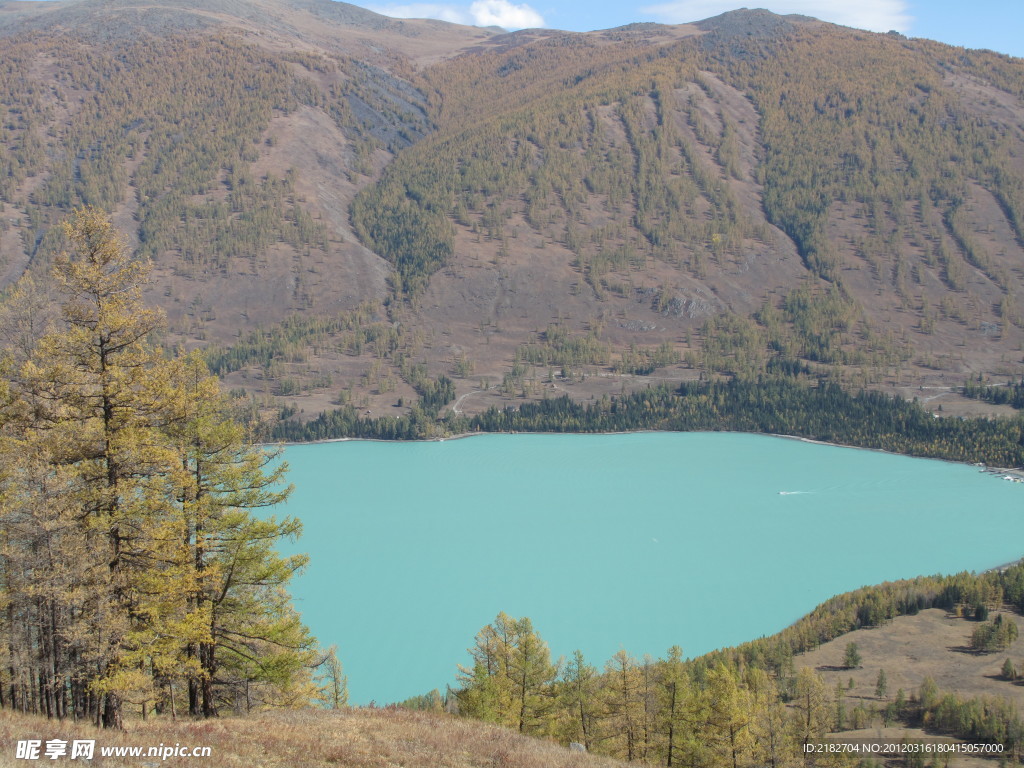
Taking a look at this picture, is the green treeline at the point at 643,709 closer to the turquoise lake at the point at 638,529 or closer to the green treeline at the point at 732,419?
the turquoise lake at the point at 638,529

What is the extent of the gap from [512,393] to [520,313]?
32.0m

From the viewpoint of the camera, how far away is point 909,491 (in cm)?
10844

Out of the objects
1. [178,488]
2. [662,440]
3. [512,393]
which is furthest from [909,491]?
[178,488]

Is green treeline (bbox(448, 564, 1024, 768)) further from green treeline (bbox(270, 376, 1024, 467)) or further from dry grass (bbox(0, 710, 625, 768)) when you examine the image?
green treeline (bbox(270, 376, 1024, 467))

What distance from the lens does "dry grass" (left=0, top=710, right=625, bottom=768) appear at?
15.0 m

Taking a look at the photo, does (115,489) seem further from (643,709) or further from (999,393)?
(999,393)

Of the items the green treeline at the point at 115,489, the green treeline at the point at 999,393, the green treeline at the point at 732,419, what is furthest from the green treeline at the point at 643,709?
the green treeline at the point at 999,393

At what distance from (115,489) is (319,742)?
6.36 metres

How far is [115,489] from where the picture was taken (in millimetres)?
16797

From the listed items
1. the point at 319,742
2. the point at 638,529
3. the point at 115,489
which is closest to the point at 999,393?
the point at 638,529

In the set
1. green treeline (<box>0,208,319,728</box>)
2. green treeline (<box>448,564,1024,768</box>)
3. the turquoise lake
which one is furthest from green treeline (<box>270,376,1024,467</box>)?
green treeline (<box>0,208,319,728</box>)

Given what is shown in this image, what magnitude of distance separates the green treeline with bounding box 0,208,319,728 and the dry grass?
1410 mm

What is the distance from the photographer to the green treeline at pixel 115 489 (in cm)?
1672

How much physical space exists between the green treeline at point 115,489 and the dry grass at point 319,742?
4.63 feet
